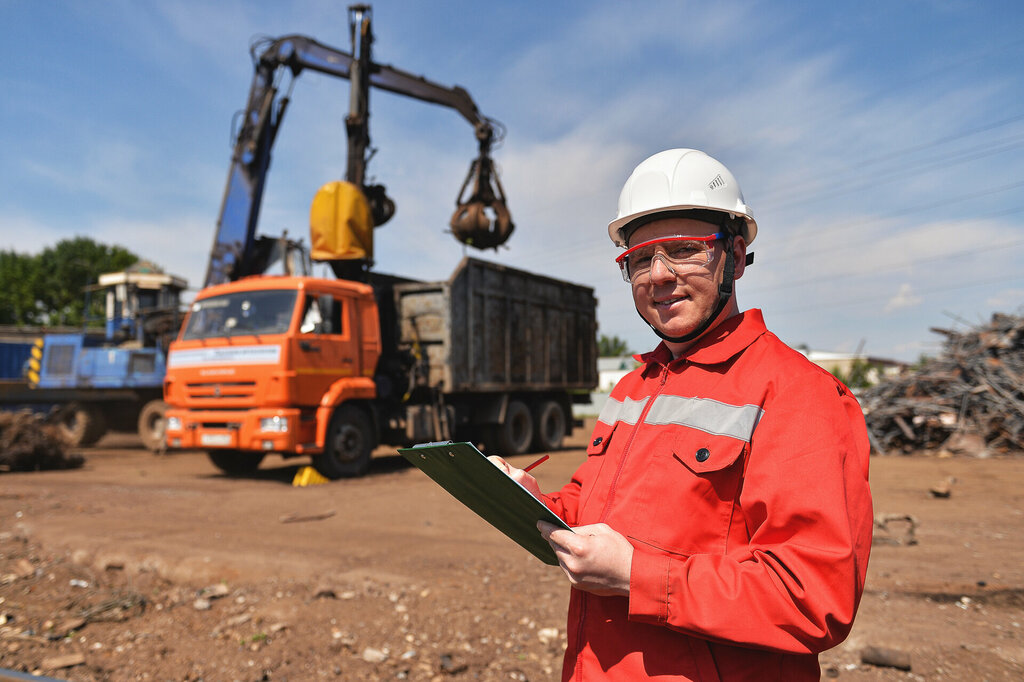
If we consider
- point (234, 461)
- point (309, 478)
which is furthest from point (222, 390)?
point (234, 461)

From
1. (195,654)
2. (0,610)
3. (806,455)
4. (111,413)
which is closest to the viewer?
(806,455)

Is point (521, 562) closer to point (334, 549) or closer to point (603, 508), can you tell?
point (334, 549)

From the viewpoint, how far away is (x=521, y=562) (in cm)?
491

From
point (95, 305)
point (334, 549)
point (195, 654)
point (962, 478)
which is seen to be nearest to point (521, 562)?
point (334, 549)

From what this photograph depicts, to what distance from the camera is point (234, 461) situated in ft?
33.7

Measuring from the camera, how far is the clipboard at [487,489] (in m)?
1.17

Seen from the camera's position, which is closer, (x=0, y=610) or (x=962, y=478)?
(x=0, y=610)

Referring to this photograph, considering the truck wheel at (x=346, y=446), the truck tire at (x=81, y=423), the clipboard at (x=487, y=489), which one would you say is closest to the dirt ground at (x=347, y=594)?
the truck wheel at (x=346, y=446)

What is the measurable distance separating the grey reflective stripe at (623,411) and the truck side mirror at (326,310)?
7.46 meters

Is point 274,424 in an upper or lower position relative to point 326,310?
lower

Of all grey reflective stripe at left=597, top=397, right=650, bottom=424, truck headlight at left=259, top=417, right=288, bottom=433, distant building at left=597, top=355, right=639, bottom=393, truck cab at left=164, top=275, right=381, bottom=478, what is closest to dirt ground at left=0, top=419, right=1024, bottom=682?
truck headlight at left=259, top=417, right=288, bottom=433

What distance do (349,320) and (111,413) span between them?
26.4 feet

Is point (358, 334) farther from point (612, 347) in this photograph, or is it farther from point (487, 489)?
point (612, 347)

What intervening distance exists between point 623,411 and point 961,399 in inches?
547
